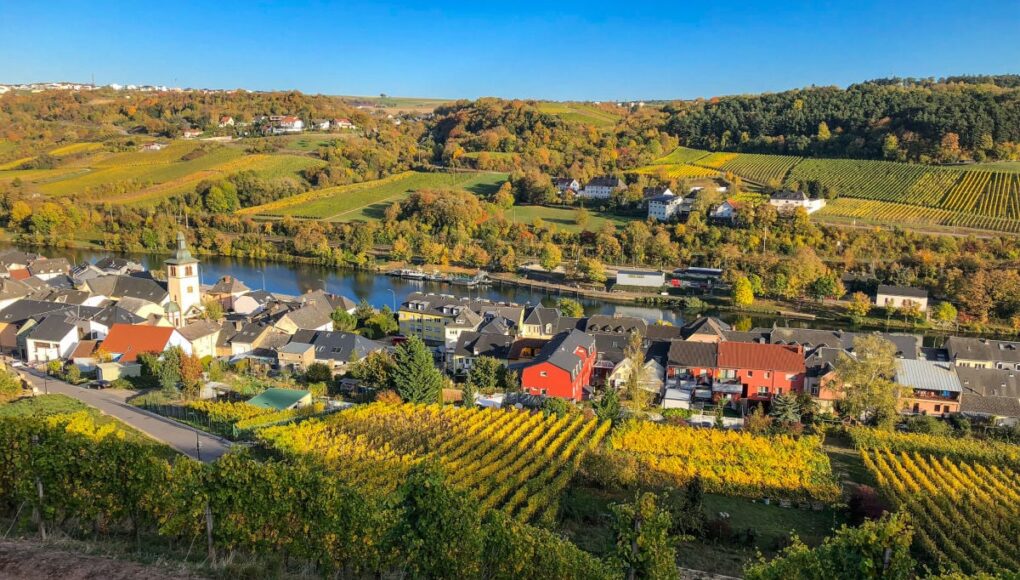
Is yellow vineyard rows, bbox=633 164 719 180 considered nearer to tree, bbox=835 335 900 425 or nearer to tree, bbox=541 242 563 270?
tree, bbox=541 242 563 270

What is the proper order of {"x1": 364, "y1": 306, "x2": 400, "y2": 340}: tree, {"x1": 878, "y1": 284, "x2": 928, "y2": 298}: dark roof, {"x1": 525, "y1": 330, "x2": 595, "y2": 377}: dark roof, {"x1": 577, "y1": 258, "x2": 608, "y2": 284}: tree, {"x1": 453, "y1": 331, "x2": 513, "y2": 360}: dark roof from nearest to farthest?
{"x1": 525, "y1": 330, "x2": 595, "y2": 377}: dark roof, {"x1": 453, "y1": 331, "x2": 513, "y2": 360}: dark roof, {"x1": 364, "y1": 306, "x2": 400, "y2": 340}: tree, {"x1": 878, "y1": 284, "x2": 928, "y2": 298}: dark roof, {"x1": 577, "y1": 258, "x2": 608, "y2": 284}: tree

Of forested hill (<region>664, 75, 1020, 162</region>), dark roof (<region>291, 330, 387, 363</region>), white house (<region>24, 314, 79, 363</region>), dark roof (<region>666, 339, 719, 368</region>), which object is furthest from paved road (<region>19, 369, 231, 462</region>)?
forested hill (<region>664, 75, 1020, 162</region>)

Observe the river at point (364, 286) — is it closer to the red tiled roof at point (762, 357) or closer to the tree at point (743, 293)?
the tree at point (743, 293)

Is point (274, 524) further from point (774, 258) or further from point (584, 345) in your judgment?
point (774, 258)

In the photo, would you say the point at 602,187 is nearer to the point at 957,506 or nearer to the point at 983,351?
the point at 983,351

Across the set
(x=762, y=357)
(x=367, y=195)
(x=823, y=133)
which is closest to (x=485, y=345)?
(x=762, y=357)

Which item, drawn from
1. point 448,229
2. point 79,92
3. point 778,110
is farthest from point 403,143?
point 79,92

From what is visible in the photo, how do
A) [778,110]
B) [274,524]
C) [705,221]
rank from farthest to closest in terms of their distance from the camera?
[778,110] → [705,221] → [274,524]
